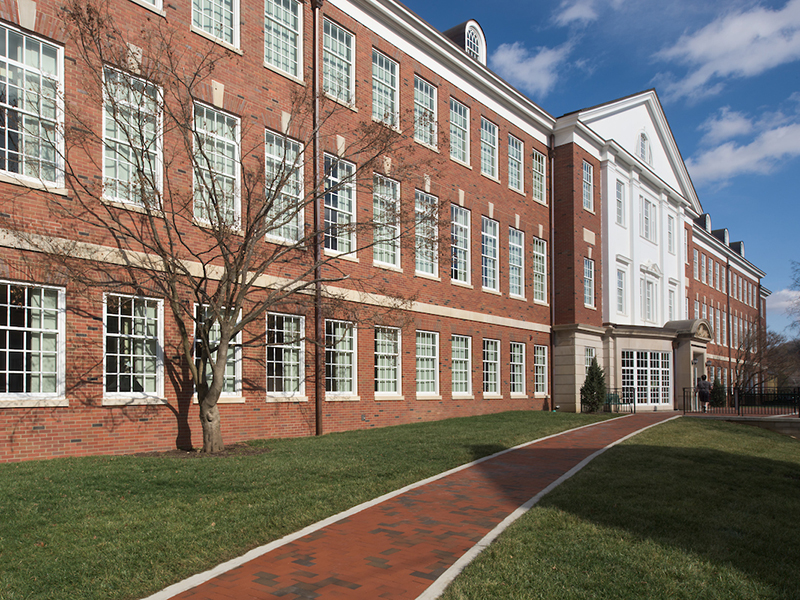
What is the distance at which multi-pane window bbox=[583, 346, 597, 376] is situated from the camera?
29.8m

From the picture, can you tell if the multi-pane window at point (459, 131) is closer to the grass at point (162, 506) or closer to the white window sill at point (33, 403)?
the grass at point (162, 506)

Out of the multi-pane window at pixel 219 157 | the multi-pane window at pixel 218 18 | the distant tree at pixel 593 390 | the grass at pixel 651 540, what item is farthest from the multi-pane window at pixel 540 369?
the multi-pane window at pixel 218 18

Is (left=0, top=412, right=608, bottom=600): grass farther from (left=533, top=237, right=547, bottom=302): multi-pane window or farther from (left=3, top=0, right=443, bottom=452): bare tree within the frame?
(left=533, top=237, right=547, bottom=302): multi-pane window

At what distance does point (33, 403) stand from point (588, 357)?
934 inches

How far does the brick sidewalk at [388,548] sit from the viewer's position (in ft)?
18.4

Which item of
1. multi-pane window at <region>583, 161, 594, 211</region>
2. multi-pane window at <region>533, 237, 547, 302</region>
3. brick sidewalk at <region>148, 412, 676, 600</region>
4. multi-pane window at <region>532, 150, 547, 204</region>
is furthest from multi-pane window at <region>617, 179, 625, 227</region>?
brick sidewalk at <region>148, 412, 676, 600</region>

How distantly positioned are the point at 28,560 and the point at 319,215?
12.7 m

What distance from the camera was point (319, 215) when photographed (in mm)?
17922

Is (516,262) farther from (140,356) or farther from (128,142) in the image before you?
(128,142)

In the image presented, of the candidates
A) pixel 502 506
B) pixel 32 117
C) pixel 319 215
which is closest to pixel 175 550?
pixel 502 506

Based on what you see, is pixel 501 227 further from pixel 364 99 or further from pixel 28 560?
pixel 28 560

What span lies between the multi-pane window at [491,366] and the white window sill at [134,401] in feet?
45.1

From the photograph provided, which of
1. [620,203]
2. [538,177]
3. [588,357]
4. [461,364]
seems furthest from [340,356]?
[620,203]

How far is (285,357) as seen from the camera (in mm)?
16906
